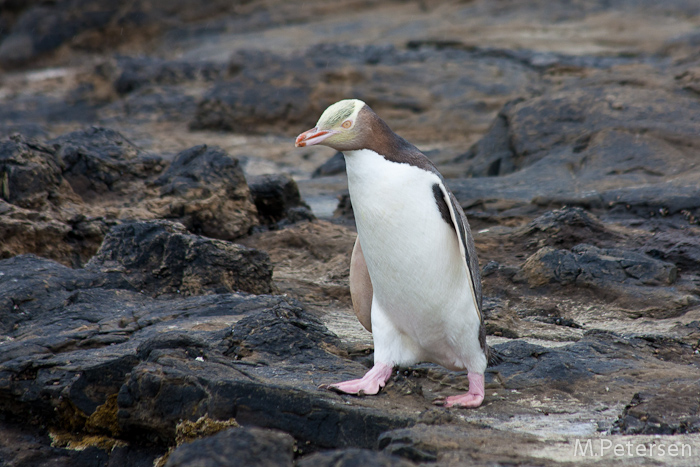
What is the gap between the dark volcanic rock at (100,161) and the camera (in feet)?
22.4

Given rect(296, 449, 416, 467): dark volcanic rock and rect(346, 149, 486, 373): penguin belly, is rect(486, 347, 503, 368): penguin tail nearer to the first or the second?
rect(346, 149, 486, 373): penguin belly

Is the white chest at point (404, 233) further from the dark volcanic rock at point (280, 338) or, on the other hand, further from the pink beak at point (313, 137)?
the dark volcanic rock at point (280, 338)

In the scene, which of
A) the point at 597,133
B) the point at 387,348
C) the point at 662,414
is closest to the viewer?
the point at 662,414

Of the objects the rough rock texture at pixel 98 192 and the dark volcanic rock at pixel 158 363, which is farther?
the rough rock texture at pixel 98 192

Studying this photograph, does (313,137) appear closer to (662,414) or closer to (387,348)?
(387,348)

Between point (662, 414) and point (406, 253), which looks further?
point (406, 253)

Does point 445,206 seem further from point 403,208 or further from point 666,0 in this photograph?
point 666,0

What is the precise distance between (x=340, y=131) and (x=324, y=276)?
9.21ft

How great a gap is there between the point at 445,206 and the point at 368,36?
1503 centimetres

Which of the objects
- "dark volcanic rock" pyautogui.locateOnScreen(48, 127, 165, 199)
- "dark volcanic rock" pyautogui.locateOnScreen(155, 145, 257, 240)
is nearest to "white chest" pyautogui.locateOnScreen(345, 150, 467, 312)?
"dark volcanic rock" pyautogui.locateOnScreen(155, 145, 257, 240)

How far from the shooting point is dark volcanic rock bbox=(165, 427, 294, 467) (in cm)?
241

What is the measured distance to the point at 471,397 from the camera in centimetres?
364

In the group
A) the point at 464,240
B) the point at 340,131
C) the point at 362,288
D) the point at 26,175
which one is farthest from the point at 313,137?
the point at 26,175

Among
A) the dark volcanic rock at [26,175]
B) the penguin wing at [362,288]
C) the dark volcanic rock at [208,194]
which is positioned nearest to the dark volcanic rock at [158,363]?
the penguin wing at [362,288]
